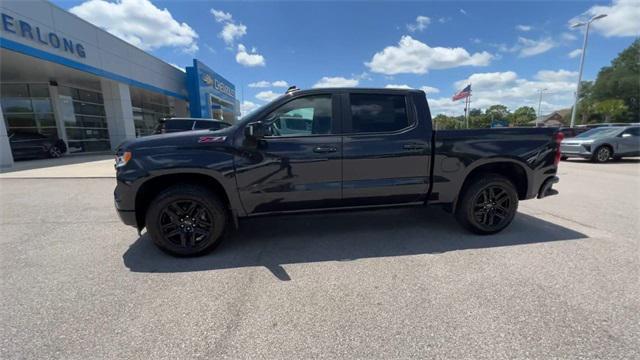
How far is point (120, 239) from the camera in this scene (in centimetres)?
395

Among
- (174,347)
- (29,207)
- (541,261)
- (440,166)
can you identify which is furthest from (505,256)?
(29,207)

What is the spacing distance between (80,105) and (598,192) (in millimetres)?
23747

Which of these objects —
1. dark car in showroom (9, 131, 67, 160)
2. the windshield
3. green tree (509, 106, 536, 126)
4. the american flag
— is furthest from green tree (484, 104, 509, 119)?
dark car in showroom (9, 131, 67, 160)

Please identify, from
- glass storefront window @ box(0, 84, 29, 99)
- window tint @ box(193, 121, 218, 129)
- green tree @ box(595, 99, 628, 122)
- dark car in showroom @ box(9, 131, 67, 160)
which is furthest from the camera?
green tree @ box(595, 99, 628, 122)

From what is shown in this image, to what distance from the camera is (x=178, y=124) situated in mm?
10695

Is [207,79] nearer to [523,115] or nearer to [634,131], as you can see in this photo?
[634,131]

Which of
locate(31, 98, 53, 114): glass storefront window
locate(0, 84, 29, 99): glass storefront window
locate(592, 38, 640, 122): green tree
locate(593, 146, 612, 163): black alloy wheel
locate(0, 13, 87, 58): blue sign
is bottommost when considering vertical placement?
locate(593, 146, 612, 163): black alloy wheel

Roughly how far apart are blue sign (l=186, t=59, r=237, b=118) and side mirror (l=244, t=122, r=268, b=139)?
21.3 m

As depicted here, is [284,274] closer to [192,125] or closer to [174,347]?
[174,347]

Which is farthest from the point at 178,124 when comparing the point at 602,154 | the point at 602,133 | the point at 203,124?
the point at 602,133

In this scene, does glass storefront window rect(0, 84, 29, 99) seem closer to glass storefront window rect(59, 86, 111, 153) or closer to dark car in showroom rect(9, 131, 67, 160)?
glass storefront window rect(59, 86, 111, 153)

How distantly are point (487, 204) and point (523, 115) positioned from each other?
10050 centimetres

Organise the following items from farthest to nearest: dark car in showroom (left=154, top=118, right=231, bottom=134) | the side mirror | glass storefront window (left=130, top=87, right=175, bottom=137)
→ glass storefront window (left=130, top=87, right=175, bottom=137)
dark car in showroom (left=154, top=118, right=231, bottom=134)
the side mirror

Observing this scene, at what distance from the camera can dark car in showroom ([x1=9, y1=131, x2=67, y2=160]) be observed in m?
13.0
